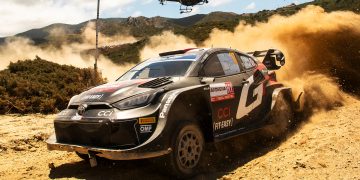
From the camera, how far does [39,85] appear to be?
535 inches

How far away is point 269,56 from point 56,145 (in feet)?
16.3

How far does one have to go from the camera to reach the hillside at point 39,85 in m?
12.3

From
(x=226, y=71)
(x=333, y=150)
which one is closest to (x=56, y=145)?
(x=226, y=71)

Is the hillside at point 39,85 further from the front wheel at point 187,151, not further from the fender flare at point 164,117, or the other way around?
the fender flare at point 164,117

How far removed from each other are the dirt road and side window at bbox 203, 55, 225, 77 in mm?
1428

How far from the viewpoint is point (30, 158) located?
7602 millimetres

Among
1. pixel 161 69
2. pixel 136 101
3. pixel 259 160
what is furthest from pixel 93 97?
pixel 259 160

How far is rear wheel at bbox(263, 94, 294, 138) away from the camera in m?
7.86

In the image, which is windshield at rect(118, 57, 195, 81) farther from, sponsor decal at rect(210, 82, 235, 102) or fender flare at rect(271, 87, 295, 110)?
fender flare at rect(271, 87, 295, 110)

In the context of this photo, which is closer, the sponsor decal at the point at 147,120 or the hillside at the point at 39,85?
the sponsor decal at the point at 147,120

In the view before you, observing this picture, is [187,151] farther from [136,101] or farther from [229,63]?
[229,63]

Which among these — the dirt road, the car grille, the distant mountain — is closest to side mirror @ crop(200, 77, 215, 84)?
the dirt road

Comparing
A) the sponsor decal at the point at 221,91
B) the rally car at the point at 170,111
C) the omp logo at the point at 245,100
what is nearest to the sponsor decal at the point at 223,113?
the rally car at the point at 170,111

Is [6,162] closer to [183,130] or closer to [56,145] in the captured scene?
[56,145]
